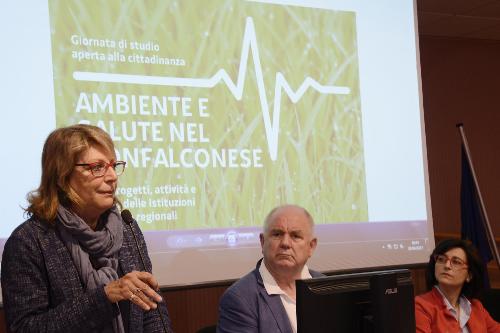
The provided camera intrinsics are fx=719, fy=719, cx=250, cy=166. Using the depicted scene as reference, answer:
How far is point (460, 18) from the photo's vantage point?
6188mm

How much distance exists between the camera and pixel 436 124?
673 cm

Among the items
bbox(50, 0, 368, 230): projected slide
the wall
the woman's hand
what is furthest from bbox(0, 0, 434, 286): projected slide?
the wall

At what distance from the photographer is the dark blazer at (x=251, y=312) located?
7.79ft

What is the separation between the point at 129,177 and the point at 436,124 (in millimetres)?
4168

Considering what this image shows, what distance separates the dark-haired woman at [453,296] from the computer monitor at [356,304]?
1333 mm

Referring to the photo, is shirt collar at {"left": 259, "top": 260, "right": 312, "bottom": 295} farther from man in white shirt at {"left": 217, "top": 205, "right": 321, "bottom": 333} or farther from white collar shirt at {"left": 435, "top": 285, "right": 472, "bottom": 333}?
white collar shirt at {"left": 435, "top": 285, "right": 472, "bottom": 333}

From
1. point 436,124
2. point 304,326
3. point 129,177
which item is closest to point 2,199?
point 129,177

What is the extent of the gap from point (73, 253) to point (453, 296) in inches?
79.8

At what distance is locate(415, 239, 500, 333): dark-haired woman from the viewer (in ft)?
10.5

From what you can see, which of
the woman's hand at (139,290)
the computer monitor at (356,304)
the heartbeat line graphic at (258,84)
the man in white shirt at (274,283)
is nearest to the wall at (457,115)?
the heartbeat line graphic at (258,84)

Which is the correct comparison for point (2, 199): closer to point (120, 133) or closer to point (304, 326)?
point (120, 133)

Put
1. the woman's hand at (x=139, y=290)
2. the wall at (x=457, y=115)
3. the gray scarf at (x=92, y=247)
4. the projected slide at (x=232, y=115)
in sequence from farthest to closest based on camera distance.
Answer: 1. the wall at (x=457, y=115)
2. the projected slide at (x=232, y=115)
3. the gray scarf at (x=92, y=247)
4. the woman's hand at (x=139, y=290)

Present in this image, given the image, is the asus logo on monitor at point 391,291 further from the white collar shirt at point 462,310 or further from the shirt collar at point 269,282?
the white collar shirt at point 462,310

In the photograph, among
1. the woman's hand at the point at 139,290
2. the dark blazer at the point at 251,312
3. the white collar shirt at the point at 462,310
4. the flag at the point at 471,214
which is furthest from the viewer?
the flag at the point at 471,214
